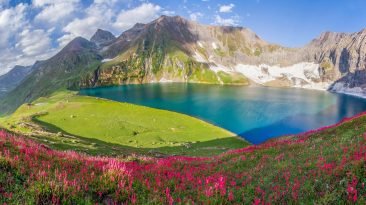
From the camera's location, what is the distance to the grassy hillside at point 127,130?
52287mm

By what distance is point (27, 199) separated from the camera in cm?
620

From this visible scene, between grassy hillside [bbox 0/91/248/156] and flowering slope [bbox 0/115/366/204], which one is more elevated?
flowering slope [bbox 0/115/366/204]

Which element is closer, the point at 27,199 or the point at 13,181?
the point at 27,199

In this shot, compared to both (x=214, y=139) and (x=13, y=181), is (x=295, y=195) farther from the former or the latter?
(x=214, y=139)

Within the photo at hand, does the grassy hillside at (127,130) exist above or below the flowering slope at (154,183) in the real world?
below

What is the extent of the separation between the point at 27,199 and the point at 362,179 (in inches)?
401

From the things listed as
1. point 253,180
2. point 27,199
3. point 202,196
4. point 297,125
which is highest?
point 27,199

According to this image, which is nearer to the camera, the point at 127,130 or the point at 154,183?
the point at 154,183

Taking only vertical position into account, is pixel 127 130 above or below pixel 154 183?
below

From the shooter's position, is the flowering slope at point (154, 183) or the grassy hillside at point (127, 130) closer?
the flowering slope at point (154, 183)

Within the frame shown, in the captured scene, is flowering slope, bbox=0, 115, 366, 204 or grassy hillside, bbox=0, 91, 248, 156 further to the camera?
grassy hillside, bbox=0, 91, 248, 156

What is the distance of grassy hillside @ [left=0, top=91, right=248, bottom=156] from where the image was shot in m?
52.3

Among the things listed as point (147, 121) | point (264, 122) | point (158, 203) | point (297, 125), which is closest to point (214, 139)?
point (147, 121)

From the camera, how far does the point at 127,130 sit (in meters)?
68.6
